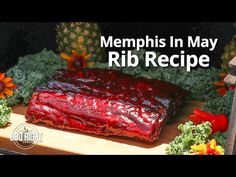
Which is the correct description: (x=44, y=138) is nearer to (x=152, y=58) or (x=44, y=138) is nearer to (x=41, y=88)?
(x=41, y=88)

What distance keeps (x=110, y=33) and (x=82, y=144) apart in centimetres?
89

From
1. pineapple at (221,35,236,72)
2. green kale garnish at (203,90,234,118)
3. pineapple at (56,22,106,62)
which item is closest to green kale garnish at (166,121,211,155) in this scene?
green kale garnish at (203,90,234,118)

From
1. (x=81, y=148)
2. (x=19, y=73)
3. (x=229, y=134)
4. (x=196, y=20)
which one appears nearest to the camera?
(x=229, y=134)

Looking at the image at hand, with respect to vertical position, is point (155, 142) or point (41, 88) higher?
point (41, 88)

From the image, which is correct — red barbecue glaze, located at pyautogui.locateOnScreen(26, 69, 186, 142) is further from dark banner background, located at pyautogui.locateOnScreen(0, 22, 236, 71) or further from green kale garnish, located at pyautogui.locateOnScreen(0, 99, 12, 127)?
dark banner background, located at pyautogui.locateOnScreen(0, 22, 236, 71)

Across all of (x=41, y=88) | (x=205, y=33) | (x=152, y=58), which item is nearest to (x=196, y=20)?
(x=205, y=33)

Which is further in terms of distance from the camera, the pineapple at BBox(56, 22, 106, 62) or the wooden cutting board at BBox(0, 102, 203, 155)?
the pineapple at BBox(56, 22, 106, 62)

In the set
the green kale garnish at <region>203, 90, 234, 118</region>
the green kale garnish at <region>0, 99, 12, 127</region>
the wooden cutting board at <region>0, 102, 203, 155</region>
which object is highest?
the green kale garnish at <region>203, 90, 234, 118</region>

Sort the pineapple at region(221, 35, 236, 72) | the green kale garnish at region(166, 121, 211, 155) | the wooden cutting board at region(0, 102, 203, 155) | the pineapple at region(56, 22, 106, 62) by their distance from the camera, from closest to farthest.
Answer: the green kale garnish at region(166, 121, 211, 155) < the wooden cutting board at region(0, 102, 203, 155) < the pineapple at region(221, 35, 236, 72) < the pineapple at region(56, 22, 106, 62)

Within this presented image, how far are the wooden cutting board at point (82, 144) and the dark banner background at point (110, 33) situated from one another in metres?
0.59

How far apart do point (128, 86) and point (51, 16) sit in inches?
25.4

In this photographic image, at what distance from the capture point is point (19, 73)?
13.0 ft

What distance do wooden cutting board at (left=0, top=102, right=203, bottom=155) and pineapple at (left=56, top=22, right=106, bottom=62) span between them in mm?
802

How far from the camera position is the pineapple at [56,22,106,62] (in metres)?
4.21
